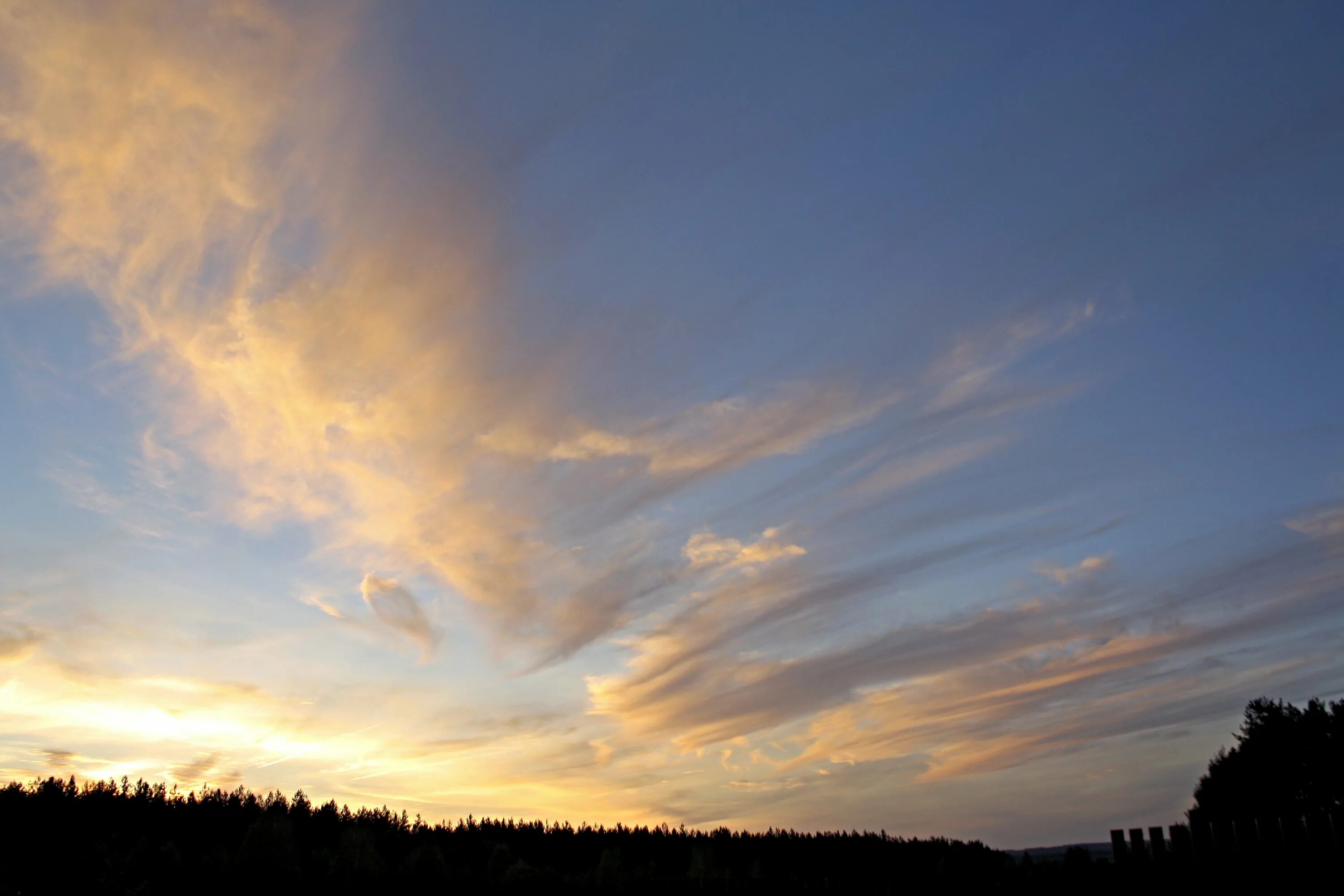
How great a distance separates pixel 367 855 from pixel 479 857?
4.80 m

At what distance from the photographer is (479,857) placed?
18172 mm

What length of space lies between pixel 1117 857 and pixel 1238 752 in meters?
71.2

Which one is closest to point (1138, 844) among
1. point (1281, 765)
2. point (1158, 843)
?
point (1158, 843)

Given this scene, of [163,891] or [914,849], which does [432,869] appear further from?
[914,849]

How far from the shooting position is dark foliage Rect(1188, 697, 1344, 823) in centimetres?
6100

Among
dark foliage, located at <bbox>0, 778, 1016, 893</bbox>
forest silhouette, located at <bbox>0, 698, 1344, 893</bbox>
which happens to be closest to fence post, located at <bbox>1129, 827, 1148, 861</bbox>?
forest silhouette, located at <bbox>0, 698, 1344, 893</bbox>

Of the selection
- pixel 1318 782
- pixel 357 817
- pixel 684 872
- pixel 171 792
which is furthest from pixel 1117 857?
pixel 1318 782

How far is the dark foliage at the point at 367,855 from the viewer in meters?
12.6

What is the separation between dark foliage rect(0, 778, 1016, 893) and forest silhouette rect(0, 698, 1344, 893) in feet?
0.11

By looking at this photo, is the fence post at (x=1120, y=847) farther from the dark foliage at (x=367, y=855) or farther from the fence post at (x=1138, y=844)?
the dark foliage at (x=367, y=855)

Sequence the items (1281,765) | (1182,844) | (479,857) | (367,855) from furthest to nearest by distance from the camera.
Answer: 1. (1281,765)
2. (479,857)
3. (367,855)
4. (1182,844)

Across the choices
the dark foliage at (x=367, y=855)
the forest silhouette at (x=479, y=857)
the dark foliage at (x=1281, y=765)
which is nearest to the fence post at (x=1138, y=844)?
the forest silhouette at (x=479, y=857)

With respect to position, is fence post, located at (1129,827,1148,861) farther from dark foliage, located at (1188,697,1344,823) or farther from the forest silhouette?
dark foliage, located at (1188,697,1344,823)

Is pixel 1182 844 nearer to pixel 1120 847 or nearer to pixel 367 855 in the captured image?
pixel 1120 847
